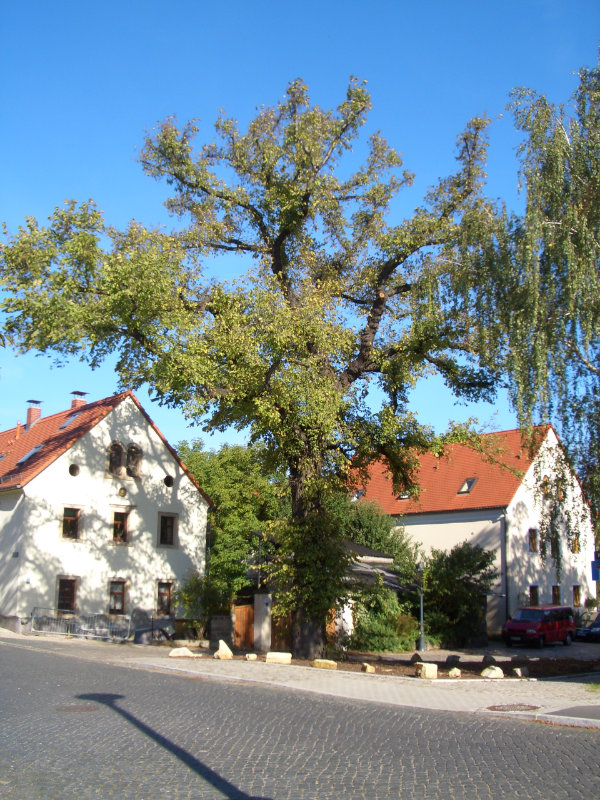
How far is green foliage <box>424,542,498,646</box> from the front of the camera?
93.8 feet

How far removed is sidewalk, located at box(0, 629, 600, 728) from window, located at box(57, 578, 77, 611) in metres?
Result: 11.6

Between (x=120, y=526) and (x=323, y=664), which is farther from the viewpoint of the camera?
(x=120, y=526)

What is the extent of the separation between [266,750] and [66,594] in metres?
25.4

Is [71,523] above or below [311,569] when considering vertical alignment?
above

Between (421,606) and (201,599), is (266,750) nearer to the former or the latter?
(421,606)

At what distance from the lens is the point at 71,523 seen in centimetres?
3238

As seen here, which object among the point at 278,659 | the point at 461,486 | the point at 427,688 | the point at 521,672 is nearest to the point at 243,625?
the point at 278,659

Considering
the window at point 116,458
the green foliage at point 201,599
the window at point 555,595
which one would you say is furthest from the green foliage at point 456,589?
the window at point 116,458

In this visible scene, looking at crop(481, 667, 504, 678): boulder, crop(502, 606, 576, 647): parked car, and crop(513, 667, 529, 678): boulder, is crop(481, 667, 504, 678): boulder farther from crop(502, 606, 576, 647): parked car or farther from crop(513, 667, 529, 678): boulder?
crop(502, 606, 576, 647): parked car

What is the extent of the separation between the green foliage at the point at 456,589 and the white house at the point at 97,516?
12.3 metres

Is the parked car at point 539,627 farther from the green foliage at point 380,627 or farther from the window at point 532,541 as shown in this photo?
the window at point 532,541

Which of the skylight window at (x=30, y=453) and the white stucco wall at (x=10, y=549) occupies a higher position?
the skylight window at (x=30, y=453)

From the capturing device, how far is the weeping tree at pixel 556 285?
15.5 metres

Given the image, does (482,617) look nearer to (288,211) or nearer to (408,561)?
(408,561)
